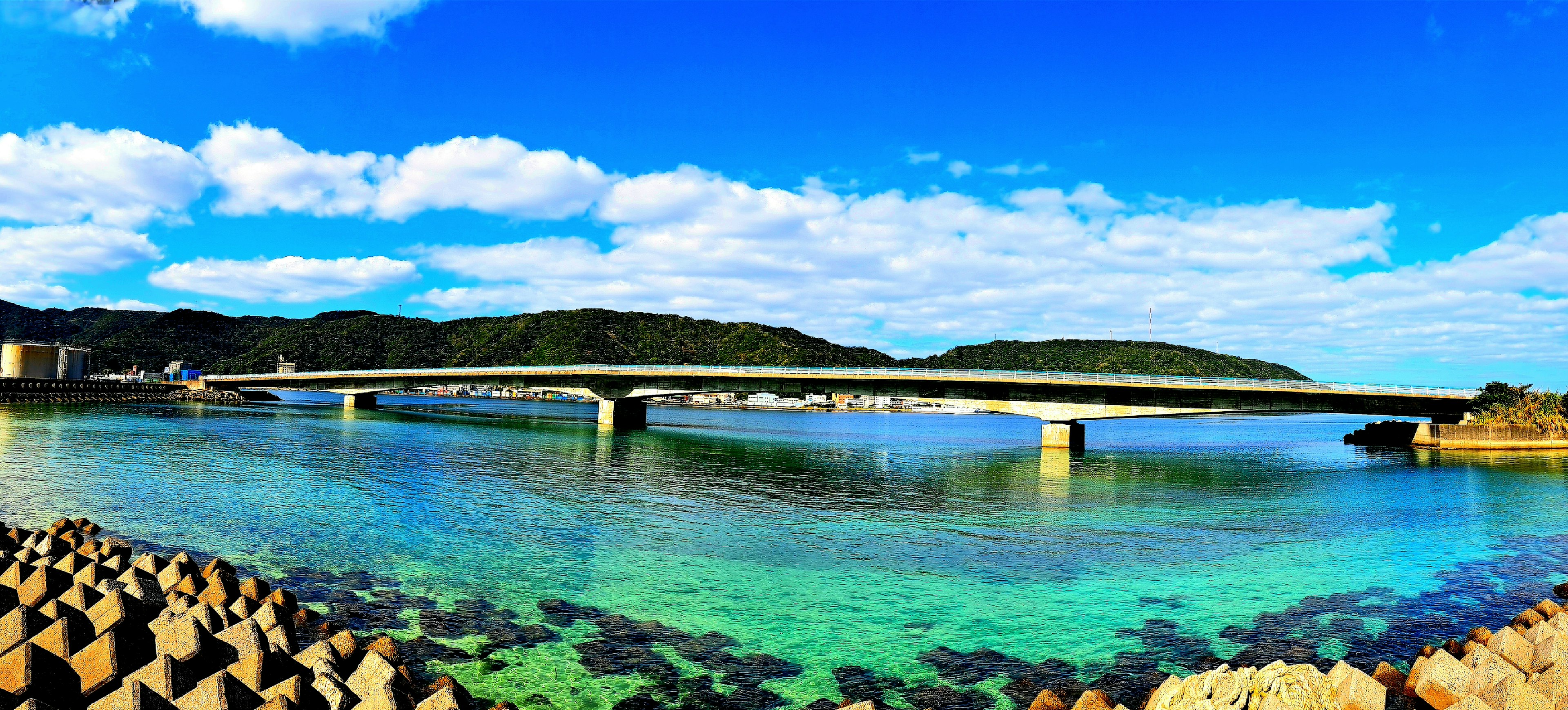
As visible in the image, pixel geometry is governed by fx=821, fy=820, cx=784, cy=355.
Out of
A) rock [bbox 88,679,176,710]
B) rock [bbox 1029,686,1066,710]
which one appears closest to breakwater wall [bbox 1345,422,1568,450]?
rock [bbox 1029,686,1066,710]

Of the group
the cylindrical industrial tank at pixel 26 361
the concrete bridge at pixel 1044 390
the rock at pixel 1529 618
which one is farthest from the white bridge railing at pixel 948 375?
the cylindrical industrial tank at pixel 26 361

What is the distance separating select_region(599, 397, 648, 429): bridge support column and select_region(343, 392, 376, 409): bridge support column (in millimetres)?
58934

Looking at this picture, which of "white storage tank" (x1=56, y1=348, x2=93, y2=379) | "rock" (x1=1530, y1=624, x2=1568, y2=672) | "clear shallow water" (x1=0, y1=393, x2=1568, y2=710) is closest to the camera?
"rock" (x1=1530, y1=624, x2=1568, y2=672)

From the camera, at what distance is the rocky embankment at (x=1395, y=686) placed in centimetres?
675

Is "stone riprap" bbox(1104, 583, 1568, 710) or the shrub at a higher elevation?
the shrub

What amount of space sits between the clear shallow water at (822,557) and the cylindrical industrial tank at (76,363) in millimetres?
124066

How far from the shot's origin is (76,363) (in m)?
154

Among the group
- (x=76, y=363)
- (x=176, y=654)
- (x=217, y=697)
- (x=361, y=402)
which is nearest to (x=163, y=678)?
(x=217, y=697)

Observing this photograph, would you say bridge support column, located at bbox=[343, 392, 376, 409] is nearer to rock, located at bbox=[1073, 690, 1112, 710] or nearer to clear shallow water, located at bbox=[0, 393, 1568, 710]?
clear shallow water, located at bbox=[0, 393, 1568, 710]

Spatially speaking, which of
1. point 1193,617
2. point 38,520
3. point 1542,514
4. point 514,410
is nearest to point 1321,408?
point 1542,514

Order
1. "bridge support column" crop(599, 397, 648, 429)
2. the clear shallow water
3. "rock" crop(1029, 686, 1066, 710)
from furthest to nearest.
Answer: "bridge support column" crop(599, 397, 648, 429)
the clear shallow water
"rock" crop(1029, 686, 1066, 710)

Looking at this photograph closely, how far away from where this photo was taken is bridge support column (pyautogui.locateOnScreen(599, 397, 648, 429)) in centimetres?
10094

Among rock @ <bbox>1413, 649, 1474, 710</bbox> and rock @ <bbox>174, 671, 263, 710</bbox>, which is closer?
rock @ <bbox>174, 671, 263, 710</bbox>

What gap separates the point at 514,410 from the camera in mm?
154625
